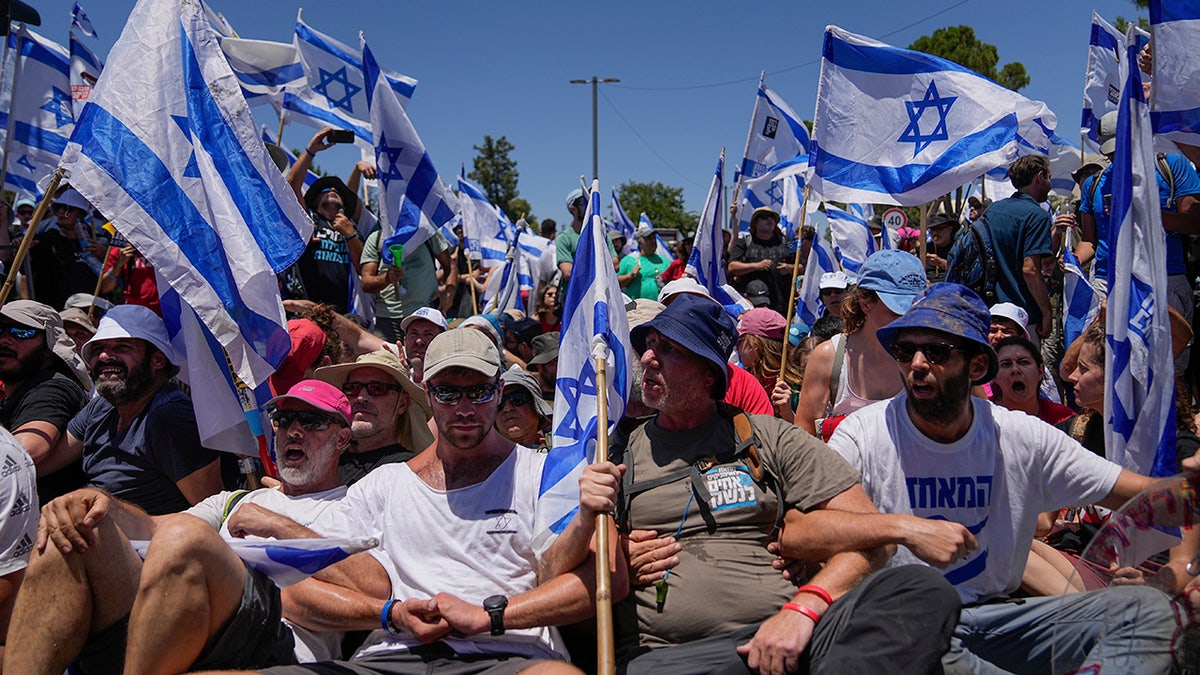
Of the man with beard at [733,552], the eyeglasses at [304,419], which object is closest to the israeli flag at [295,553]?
the eyeglasses at [304,419]

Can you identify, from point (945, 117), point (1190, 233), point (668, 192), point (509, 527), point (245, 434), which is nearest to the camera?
point (509, 527)

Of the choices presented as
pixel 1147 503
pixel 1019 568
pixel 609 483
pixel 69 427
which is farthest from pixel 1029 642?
pixel 69 427

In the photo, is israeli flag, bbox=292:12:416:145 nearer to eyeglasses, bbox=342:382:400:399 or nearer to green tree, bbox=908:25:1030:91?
eyeglasses, bbox=342:382:400:399

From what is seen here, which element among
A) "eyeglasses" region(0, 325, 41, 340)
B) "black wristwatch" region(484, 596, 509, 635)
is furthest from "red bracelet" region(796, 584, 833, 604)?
"eyeglasses" region(0, 325, 41, 340)

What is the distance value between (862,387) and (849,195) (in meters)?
1.67

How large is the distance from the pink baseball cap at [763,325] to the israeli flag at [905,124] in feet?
4.18

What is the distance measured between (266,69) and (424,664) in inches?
293

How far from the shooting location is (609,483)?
117 inches

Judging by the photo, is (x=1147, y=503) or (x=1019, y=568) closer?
(x=1147, y=503)

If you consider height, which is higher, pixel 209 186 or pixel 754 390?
pixel 209 186

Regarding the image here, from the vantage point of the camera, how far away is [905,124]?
18.9 feet

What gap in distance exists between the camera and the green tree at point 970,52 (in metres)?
28.1

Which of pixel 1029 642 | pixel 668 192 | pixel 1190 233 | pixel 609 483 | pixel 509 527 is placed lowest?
pixel 1029 642

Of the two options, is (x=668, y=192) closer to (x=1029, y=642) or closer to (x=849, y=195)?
(x=849, y=195)
